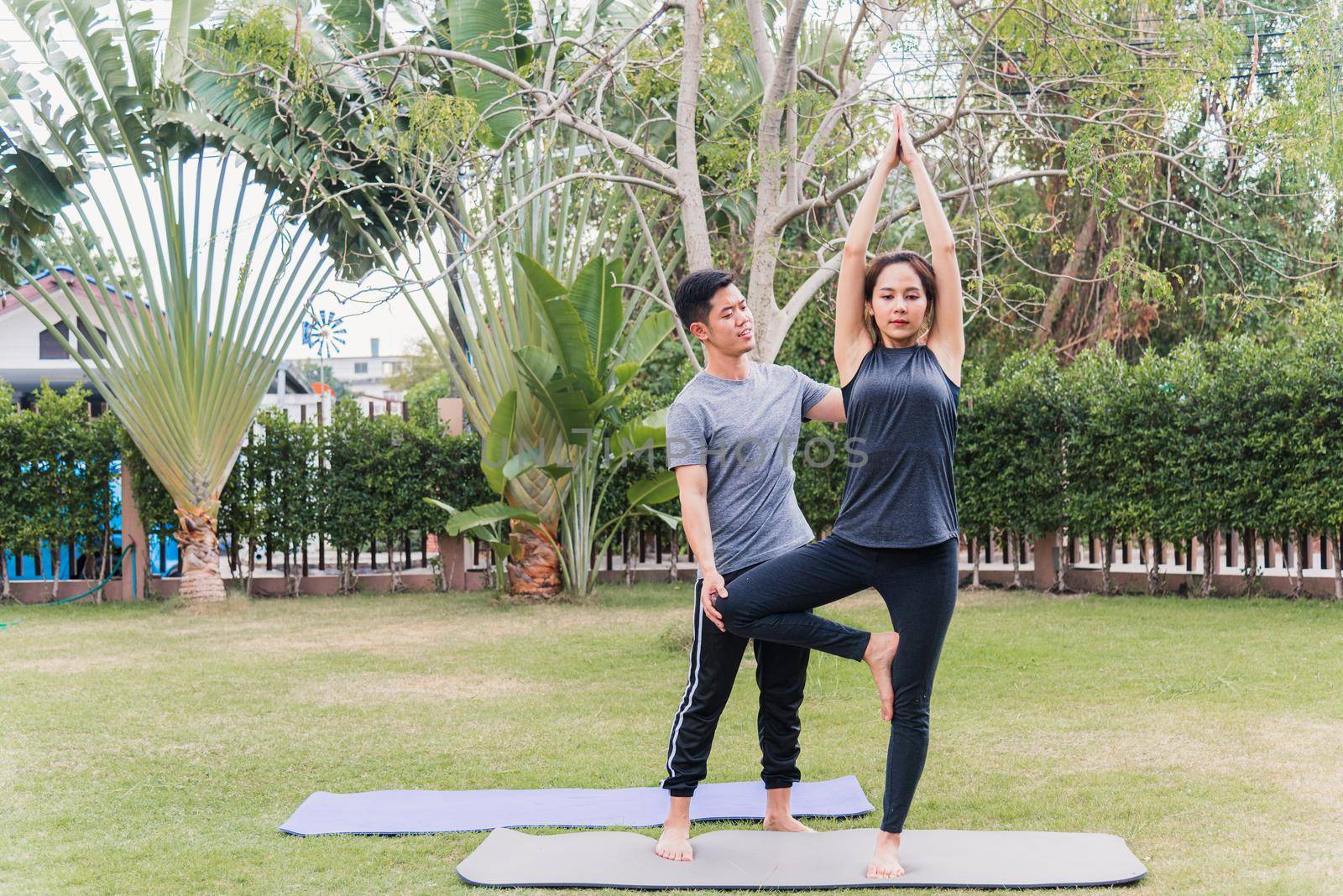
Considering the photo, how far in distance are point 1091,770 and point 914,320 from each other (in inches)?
89.8

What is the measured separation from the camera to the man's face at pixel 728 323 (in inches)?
148

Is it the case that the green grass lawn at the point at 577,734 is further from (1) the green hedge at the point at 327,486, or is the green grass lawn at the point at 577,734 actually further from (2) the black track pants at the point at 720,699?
(1) the green hedge at the point at 327,486

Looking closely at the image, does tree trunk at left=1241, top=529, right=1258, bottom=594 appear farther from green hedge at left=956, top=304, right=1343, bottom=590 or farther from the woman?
the woman

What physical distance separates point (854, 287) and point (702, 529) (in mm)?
898

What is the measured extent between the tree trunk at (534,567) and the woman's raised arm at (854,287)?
7.61 metres

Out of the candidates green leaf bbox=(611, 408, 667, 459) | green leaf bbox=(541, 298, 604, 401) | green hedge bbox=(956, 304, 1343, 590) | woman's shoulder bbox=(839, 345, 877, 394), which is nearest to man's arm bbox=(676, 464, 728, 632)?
woman's shoulder bbox=(839, 345, 877, 394)

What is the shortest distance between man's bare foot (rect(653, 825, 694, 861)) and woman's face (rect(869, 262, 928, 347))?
1727 mm

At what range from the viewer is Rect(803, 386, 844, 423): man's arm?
12.5 ft

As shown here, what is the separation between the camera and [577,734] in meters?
5.71

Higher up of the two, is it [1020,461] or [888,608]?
[1020,461]

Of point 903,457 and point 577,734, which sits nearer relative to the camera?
point 903,457

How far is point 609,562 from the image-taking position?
42.1 feet

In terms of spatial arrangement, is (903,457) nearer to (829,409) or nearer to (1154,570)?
(829,409)

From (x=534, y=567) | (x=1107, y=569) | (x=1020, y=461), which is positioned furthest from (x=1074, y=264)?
(x=534, y=567)
